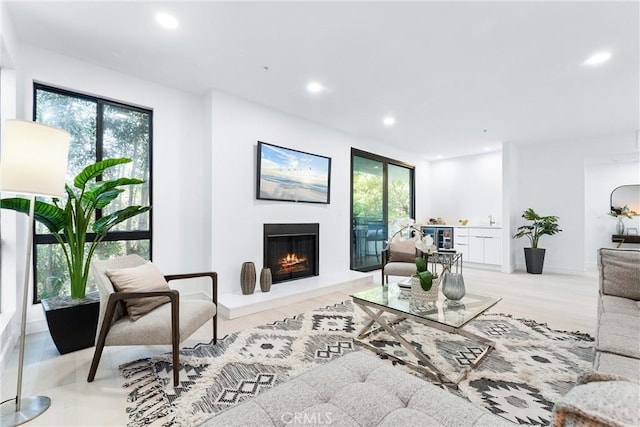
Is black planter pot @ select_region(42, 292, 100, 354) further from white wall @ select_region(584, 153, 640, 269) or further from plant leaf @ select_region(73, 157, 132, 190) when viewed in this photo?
white wall @ select_region(584, 153, 640, 269)

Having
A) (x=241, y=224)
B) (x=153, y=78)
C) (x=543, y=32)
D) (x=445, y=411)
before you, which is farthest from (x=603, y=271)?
(x=153, y=78)

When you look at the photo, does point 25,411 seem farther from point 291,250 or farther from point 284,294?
point 291,250

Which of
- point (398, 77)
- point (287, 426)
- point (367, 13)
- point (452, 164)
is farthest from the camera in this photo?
point (452, 164)

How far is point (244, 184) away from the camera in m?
3.62

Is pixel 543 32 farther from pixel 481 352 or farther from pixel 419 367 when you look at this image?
pixel 419 367

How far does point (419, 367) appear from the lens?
76.9 inches

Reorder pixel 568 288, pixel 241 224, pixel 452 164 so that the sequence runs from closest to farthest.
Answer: pixel 241 224 < pixel 568 288 < pixel 452 164

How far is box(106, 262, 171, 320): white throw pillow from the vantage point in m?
1.92

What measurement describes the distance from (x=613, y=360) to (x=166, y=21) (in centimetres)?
347

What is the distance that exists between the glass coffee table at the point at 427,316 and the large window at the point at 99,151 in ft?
8.47

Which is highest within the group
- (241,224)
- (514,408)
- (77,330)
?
(241,224)

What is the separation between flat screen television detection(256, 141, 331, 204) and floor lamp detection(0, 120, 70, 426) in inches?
87.7

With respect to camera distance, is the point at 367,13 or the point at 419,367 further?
the point at 367,13

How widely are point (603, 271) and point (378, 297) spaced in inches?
71.3
